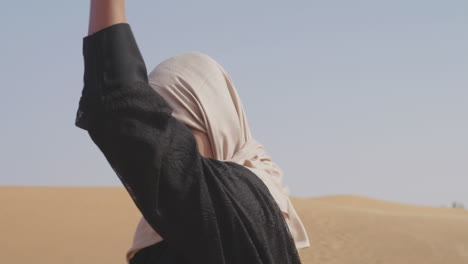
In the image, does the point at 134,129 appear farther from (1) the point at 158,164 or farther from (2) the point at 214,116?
(2) the point at 214,116

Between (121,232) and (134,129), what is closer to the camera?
(134,129)

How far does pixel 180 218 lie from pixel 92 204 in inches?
831

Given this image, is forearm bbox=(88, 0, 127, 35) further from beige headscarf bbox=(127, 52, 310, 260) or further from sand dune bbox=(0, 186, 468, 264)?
sand dune bbox=(0, 186, 468, 264)

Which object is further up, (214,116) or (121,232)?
(214,116)

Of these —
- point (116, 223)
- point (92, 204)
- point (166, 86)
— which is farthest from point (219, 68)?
point (92, 204)

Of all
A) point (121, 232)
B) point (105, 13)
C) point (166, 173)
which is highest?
point (105, 13)

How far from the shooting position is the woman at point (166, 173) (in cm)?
152

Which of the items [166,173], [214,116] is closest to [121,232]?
[214,116]

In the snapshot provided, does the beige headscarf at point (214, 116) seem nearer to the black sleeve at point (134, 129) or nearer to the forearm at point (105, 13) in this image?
the black sleeve at point (134, 129)

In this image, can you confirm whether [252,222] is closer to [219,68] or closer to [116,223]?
[219,68]

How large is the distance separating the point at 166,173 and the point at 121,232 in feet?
62.4

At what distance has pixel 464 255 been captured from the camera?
17.8 metres

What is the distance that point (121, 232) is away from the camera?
2022 cm

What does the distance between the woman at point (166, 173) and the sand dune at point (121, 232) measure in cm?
1627
